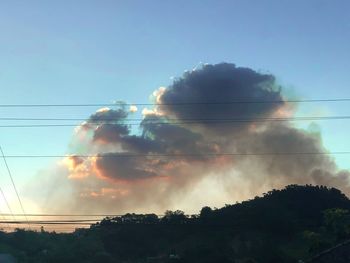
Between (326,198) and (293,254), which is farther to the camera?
(326,198)

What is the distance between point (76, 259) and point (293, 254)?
139 ft

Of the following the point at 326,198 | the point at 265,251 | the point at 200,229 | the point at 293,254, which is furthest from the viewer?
the point at 326,198

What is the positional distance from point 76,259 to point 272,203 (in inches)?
1792

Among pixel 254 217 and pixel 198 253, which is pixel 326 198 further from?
pixel 198 253

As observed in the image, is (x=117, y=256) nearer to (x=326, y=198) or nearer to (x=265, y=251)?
(x=265, y=251)

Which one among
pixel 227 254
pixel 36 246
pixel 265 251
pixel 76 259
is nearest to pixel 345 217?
pixel 265 251

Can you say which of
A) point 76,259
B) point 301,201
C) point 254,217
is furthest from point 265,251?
point 76,259

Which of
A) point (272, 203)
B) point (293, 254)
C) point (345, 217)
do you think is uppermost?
point (272, 203)

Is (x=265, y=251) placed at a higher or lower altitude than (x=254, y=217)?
lower

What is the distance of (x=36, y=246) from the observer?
378 feet

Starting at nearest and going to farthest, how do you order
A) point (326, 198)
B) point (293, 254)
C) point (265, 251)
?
point (293, 254) → point (265, 251) → point (326, 198)

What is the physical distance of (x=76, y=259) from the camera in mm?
98438

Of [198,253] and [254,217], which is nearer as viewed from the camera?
[198,253]

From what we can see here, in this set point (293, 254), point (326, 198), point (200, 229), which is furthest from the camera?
point (326, 198)
